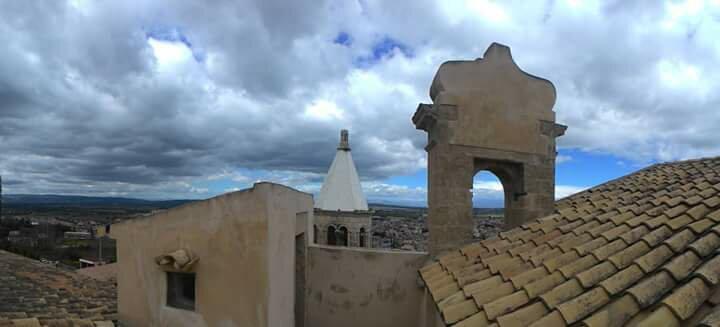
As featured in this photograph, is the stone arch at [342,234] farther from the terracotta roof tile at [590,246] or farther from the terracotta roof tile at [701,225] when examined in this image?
the terracotta roof tile at [701,225]

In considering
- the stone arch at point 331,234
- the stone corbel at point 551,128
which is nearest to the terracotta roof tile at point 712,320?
the stone corbel at point 551,128

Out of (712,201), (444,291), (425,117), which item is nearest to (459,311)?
(444,291)

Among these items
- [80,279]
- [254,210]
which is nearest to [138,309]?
[254,210]

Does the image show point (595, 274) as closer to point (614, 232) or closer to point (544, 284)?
point (544, 284)

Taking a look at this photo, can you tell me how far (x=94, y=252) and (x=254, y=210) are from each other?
102ft

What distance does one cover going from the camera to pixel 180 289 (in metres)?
5.60

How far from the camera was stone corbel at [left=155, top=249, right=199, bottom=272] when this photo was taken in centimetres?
510

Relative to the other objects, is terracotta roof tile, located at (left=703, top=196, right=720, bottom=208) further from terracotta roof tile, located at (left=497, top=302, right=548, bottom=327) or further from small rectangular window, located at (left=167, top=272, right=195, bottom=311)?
small rectangular window, located at (left=167, top=272, right=195, bottom=311)

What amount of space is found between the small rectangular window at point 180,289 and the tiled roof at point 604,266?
3120 millimetres

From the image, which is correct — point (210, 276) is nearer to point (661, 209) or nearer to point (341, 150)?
point (661, 209)

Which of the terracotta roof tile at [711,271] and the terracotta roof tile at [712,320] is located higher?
the terracotta roof tile at [711,271]

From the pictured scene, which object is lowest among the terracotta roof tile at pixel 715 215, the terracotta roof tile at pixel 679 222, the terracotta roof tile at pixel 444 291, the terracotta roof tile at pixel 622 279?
the terracotta roof tile at pixel 444 291

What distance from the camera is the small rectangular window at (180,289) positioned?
5.54 meters

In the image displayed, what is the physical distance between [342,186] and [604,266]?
12766 mm
